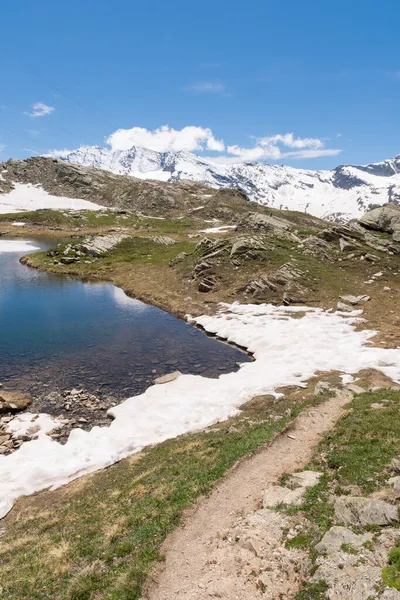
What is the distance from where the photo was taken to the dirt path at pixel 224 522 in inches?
484

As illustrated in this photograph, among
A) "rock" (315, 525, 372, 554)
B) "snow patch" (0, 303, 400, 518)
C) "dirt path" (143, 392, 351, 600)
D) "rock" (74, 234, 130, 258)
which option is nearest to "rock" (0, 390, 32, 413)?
"snow patch" (0, 303, 400, 518)

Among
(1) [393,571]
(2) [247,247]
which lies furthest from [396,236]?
(1) [393,571]

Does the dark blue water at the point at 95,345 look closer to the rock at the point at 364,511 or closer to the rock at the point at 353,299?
the rock at the point at 353,299

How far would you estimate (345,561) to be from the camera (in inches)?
459

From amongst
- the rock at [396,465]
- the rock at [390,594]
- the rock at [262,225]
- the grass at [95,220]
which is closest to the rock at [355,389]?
the rock at [396,465]

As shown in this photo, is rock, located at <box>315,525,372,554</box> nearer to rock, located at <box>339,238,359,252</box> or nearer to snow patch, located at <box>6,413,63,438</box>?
snow patch, located at <box>6,413,63,438</box>

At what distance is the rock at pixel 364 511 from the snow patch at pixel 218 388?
47.1ft

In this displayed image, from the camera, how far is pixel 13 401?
3003 cm

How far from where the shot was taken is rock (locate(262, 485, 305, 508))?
52.0ft

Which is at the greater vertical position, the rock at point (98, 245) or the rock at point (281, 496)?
the rock at point (98, 245)

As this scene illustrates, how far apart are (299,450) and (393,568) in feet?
31.9

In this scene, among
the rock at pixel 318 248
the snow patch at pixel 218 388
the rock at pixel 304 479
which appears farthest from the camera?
the rock at pixel 318 248

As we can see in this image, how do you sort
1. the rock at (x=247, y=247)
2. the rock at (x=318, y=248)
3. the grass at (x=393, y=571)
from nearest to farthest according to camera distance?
the grass at (x=393, y=571), the rock at (x=247, y=247), the rock at (x=318, y=248)

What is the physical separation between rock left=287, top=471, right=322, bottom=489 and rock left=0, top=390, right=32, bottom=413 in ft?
73.2
